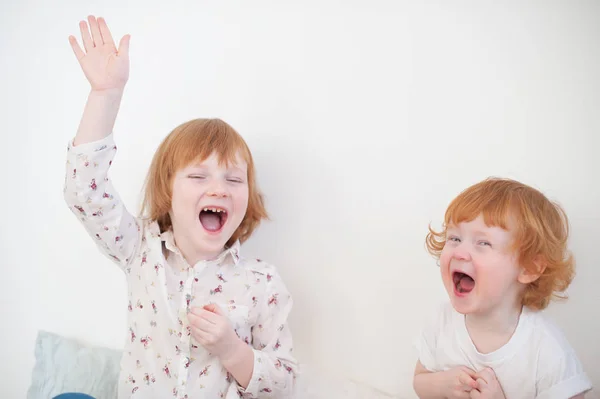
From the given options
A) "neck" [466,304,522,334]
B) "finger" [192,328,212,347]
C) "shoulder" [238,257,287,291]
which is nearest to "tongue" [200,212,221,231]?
"shoulder" [238,257,287,291]

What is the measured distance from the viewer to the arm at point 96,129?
1.07 meters

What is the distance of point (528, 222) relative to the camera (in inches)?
40.4

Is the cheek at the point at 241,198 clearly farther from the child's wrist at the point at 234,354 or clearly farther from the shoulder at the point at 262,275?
the child's wrist at the point at 234,354

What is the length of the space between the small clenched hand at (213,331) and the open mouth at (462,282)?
0.45 metres

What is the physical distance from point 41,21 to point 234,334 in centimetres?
120

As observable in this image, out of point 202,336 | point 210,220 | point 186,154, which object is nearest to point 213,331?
point 202,336

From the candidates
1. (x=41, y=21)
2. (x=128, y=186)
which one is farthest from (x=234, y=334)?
(x=41, y=21)

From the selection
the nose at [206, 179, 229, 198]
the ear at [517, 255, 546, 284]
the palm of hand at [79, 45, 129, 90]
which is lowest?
the ear at [517, 255, 546, 284]

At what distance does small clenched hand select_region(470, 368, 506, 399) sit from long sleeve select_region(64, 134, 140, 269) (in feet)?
2.50

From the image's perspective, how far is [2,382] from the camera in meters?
1.70

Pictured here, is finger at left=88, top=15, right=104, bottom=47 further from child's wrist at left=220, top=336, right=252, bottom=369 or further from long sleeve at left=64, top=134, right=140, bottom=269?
child's wrist at left=220, top=336, right=252, bottom=369

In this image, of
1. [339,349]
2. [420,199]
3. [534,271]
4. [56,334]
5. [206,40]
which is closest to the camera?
[534,271]

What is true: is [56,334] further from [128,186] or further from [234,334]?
[234,334]

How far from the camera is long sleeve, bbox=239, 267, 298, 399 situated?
1174 millimetres
